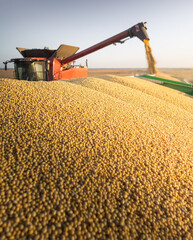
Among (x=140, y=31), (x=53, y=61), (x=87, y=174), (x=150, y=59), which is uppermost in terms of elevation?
(x=140, y=31)

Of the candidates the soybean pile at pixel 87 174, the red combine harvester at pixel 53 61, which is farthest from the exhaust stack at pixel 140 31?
the soybean pile at pixel 87 174

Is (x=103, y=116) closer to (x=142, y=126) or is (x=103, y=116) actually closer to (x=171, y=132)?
(x=142, y=126)

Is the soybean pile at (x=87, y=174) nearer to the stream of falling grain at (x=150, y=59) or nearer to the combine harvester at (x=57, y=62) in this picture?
the stream of falling grain at (x=150, y=59)

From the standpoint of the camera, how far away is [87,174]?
4.12ft

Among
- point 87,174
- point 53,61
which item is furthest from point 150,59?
point 87,174

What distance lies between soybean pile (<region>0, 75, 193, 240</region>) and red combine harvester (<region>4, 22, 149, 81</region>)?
2.67 meters

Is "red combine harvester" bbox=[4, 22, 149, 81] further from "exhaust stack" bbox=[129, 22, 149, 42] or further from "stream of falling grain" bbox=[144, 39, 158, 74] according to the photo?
"stream of falling grain" bbox=[144, 39, 158, 74]

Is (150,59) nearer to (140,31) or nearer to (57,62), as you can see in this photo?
(140,31)

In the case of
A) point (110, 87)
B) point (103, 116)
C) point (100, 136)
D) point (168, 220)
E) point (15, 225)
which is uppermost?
point (110, 87)

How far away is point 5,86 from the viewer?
228 cm

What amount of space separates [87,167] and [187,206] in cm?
86

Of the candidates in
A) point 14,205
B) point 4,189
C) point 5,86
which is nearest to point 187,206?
point 14,205

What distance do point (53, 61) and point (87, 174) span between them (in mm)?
4497

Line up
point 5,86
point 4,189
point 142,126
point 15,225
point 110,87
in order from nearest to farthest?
1. point 15,225
2. point 4,189
3. point 142,126
4. point 5,86
5. point 110,87
